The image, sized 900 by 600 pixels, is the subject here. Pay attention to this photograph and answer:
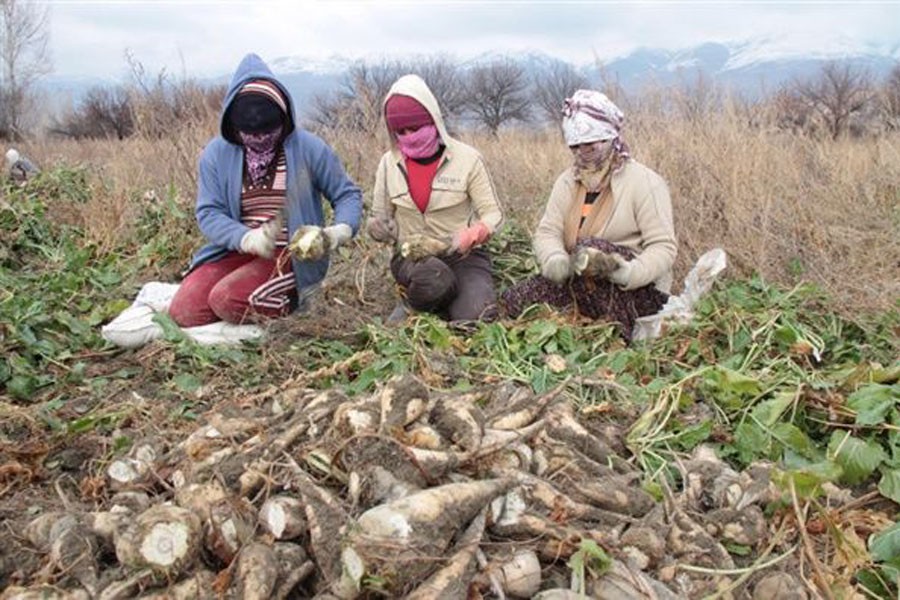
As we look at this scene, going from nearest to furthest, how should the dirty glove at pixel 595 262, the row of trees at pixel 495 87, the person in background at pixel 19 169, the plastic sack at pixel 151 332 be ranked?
the dirty glove at pixel 595 262 < the plastic sack at pixel 151 332 < the person in background at pixel 19 169 < the row of trees at pixel 495 87

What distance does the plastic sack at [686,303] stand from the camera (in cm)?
307

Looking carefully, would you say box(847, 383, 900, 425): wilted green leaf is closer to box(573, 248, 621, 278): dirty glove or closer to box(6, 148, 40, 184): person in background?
box(573, 248, 621, 278): dirty glove

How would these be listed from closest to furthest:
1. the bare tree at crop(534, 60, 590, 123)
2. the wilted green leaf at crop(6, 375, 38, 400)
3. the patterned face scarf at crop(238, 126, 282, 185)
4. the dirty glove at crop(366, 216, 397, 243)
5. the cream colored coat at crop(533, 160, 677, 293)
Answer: the wilted green leaf at crop(6, 375, 38, 400) < the cream colored coat at crop(533, 160, 677, 293) < the patterned face scarf at crop(238, 126, 282, 185) < the dirty glove at crop(366, 216, 397, 243) < the bare tree at crop(534, 60, 590, 123)

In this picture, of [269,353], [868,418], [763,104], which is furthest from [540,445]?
[763,104]

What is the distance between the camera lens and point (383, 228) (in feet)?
11.5

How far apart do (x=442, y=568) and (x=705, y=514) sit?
A: 71cm

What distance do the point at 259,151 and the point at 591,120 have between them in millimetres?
1519

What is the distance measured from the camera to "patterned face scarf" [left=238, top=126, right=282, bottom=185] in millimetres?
3396

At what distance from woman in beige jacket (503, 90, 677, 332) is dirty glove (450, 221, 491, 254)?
24cm

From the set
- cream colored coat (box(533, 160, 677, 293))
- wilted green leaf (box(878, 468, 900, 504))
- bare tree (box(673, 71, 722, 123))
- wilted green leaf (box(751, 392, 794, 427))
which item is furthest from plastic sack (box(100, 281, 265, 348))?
bare tree (box(673, 71, 722, 123))

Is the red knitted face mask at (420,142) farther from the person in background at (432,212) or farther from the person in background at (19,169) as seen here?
the person in background at (19,169)

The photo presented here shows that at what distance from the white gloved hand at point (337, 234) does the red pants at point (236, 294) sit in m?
0.29

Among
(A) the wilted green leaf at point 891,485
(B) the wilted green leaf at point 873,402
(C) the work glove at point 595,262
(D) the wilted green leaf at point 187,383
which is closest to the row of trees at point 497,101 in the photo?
(C) the work glove at point 595,262

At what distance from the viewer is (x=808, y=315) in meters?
3.00
